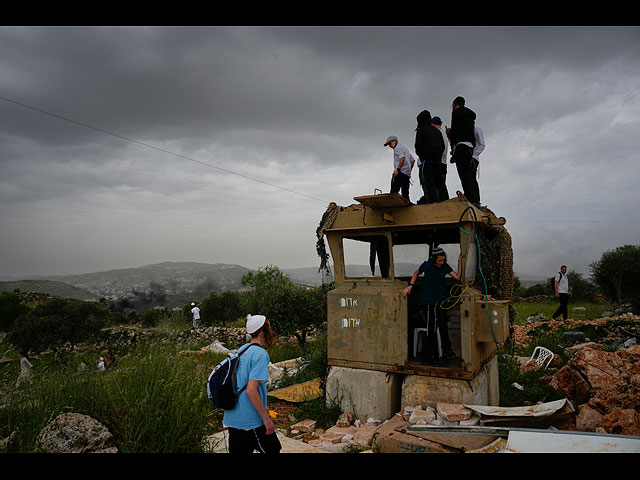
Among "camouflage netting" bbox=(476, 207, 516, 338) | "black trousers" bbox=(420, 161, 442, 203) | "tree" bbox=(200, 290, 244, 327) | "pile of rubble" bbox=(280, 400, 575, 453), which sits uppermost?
"black trousers" bbox=(420, 161, 442, 203)

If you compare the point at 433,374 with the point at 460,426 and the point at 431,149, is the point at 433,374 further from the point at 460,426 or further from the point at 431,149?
the point at 431,149

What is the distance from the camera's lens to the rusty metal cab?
5.95 meters

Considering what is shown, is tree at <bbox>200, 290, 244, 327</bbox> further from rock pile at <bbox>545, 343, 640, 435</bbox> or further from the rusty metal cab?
rock pile at <bbox>545, 343, 640, 435</bbox>

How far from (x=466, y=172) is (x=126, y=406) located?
6322 millimetres

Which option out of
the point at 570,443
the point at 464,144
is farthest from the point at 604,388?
the point at 464,144

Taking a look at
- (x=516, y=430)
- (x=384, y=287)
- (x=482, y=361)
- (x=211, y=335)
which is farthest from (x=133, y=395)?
(x=211, y=335)

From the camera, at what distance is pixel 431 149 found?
696cm

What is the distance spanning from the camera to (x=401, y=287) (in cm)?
651

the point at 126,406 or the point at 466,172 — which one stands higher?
the point at 466,172

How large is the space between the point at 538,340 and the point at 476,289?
665cm

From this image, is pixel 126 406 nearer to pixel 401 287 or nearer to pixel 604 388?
pixel 401 287

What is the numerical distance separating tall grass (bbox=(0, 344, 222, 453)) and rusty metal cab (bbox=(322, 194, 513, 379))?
8.38ft

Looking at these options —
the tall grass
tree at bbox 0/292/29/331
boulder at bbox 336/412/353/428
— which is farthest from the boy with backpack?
tree at bbox 0/292/29/331

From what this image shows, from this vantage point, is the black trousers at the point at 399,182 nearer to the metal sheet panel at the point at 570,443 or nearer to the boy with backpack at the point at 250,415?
the metal sheet panel at the point at 570,443
